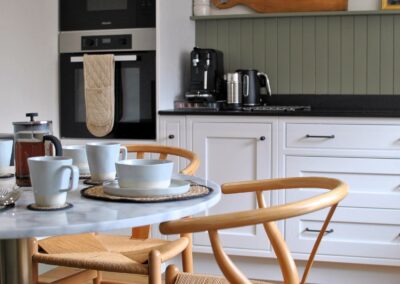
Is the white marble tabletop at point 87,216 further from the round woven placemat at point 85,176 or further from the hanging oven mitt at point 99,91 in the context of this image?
the hanging oven mitt at point 99,91

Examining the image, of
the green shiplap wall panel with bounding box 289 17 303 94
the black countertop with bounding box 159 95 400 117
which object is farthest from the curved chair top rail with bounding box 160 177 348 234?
the green shiplap wall panel with bounding box 289 17 303 94

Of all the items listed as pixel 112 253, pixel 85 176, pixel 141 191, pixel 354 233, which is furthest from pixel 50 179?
pixel 354 233

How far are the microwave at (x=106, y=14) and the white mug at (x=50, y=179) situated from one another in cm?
218

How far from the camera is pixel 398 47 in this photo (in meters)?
3.46

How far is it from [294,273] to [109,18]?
8.11 feet

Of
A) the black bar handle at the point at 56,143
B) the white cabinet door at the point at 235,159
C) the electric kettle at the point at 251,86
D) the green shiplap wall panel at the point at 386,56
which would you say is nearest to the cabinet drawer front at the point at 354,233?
the white cabinet door at the point at 235,159

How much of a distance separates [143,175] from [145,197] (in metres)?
0.05

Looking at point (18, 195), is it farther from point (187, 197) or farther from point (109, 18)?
point (109, 18)

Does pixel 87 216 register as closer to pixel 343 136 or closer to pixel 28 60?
pixel 343 136

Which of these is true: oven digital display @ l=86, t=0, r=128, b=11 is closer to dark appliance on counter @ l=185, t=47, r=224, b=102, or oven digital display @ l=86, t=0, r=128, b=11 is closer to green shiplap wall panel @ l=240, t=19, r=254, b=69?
dark appliance on counter @ l=185, t=47, r=224, b=102

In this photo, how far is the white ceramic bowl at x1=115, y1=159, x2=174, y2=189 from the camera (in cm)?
126

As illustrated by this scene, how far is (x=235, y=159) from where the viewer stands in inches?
122

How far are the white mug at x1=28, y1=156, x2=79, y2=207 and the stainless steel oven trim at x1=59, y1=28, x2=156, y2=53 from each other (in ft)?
6.99

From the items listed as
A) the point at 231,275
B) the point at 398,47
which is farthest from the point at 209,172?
the point at 231,275
